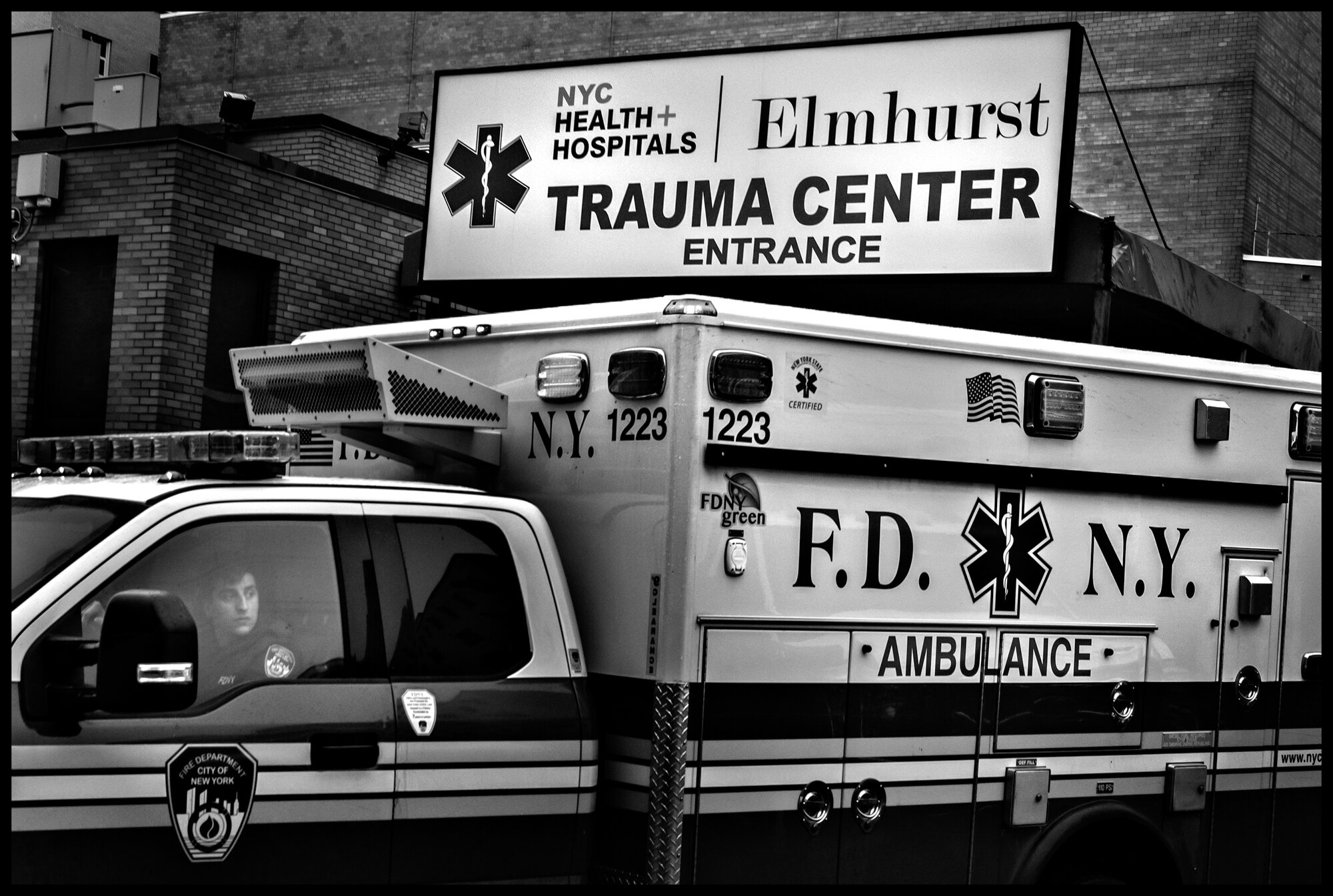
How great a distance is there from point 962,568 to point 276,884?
2.61 meters

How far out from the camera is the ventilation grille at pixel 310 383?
203 inches

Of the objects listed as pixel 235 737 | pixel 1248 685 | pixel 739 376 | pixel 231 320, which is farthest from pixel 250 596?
pixel 231 320

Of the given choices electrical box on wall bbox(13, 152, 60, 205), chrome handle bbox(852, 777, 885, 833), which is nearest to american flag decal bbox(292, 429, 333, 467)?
chrome handle bbox(852, 777, 885, 833)

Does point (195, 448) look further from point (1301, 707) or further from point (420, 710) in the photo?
point (1301, 707)

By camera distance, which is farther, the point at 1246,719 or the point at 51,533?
the point at 1246,719

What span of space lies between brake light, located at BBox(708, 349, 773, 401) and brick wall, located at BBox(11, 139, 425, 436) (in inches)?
376

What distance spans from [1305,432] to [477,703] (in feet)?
12.4

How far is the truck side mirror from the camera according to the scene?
370 centimetres

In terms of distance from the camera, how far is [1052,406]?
18.5ft

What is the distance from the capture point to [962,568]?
542cm

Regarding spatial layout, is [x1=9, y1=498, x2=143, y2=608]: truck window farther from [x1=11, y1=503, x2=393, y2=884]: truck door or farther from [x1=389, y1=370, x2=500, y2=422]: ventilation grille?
[x1=389, y1=370, x2=500, y2=422]: ventilation grille

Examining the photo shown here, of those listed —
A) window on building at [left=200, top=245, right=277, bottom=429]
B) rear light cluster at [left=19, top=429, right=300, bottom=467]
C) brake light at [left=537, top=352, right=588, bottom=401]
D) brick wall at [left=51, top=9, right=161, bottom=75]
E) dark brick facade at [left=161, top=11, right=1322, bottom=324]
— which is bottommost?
rear light cluster at [left=19, top=429, right=300, bottom=467]

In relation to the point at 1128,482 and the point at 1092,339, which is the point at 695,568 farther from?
the point at 1092,339

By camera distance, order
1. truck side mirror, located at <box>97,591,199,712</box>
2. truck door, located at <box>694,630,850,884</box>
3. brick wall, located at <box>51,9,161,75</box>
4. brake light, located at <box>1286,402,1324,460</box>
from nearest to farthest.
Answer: truck side mirror, located at <box>97,591,199,712</box> → truck door, located at <box>694,630,850,884</box> → brake light, located at <box>1286,402,1324,460</box> → brick wall, located at <box>51,9,161,75</box>
